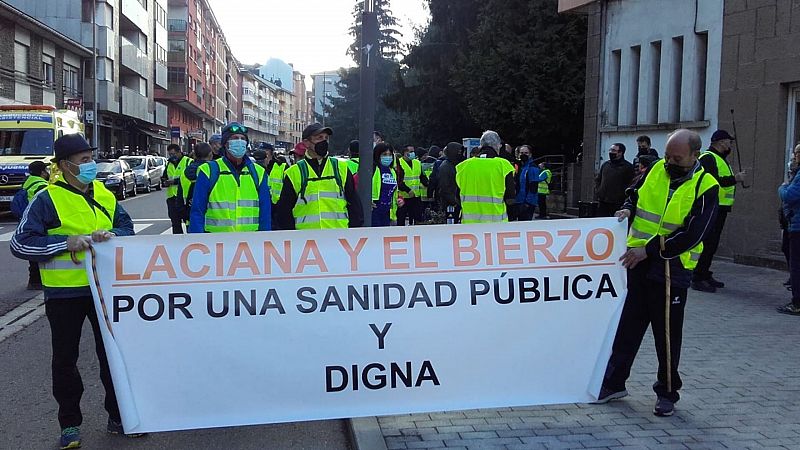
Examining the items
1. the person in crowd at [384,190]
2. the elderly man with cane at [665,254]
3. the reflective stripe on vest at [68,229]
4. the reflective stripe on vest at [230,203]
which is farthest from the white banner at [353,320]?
the person in crowd at [384,190]

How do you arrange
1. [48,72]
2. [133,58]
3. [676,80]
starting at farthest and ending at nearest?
[133,58] → [48,72] → [676,80]

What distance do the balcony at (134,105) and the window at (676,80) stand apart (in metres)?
40.4

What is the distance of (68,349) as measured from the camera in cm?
478

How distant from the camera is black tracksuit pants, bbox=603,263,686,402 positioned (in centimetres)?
527

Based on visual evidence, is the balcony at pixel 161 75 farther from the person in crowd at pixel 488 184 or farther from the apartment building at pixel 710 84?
the person in crowd at pixel 488 184

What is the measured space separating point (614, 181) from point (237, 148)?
702cm

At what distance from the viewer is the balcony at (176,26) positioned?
75.2 metres

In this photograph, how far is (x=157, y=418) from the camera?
4.70 m

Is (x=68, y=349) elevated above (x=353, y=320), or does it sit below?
below

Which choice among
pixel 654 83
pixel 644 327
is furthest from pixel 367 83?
pixel 654 83

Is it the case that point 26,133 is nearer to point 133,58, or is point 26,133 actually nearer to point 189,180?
point 189,180

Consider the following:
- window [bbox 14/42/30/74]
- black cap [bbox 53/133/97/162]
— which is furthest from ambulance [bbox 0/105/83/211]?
black cap [bbox 53/133/97/162]

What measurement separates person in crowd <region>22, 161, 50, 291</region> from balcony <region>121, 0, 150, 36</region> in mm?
43560

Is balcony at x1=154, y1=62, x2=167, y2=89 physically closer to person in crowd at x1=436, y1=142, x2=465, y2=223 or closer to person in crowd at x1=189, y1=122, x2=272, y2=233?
person in crowd at x1=436, y1=142, x2=465, y2=223
